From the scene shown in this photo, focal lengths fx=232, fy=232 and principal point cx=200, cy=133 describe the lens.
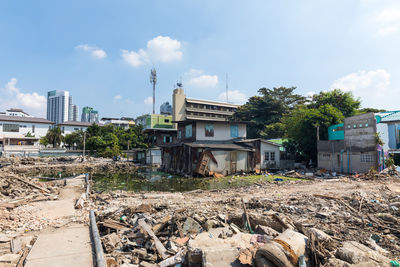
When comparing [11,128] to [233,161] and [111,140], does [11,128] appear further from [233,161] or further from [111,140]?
[233,161]

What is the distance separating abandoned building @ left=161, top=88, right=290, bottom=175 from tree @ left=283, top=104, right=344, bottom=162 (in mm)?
2806

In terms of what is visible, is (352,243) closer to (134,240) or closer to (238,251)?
(238,251)

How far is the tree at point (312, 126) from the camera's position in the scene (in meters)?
24.2

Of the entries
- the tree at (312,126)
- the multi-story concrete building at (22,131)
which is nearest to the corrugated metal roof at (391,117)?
the tree at (312,126)

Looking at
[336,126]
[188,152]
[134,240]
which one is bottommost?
[134,240]

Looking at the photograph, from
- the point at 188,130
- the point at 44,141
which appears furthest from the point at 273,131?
the point at 44,141

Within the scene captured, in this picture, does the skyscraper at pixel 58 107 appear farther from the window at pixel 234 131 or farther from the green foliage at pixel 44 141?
the window at pixel 234 131

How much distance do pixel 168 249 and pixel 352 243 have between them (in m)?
4.55

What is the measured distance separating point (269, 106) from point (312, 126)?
68.8ft

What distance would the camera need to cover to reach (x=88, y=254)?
5.41 meters

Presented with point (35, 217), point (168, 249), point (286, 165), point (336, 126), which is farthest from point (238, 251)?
point (286, 165)

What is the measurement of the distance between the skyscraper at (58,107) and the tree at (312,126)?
195915mm

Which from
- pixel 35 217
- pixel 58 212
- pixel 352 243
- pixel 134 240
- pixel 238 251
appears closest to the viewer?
pixel 238 251

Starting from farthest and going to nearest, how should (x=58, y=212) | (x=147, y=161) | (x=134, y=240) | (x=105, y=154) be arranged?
1. (x=105, y=154)
2. (x=147, y=161)
3. (x=58, y=212)
4. (x=134, y=240)
